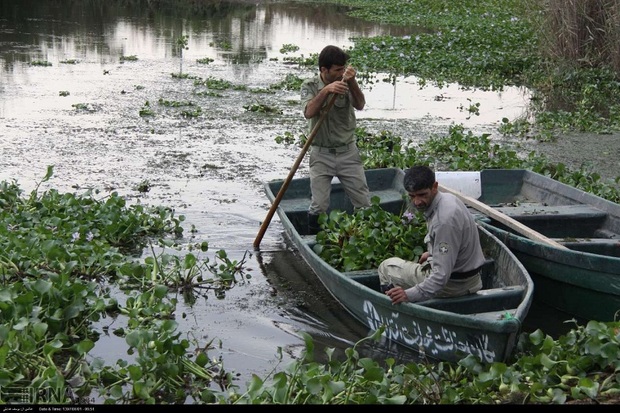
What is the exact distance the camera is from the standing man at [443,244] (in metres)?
5.75

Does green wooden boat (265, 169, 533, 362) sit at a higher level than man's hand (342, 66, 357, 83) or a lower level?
lower

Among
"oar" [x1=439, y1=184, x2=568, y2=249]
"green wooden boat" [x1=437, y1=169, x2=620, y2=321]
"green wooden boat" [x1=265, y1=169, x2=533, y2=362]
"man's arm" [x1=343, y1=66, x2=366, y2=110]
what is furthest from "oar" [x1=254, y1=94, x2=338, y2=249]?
"green wooden boat" [x1=437, y1=169, x2=620, y2=321]

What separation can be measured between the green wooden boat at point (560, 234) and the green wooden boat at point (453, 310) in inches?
16.8

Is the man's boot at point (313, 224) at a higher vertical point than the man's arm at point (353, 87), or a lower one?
lower

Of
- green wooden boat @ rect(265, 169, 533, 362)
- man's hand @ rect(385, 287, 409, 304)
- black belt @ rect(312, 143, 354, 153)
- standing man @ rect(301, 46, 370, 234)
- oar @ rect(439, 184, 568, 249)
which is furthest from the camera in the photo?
black belt @ rect(312, 143, 354, 153)

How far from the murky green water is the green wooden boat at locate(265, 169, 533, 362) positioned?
0.27 m

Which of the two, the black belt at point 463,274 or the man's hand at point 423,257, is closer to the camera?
the black belt at point 463,274

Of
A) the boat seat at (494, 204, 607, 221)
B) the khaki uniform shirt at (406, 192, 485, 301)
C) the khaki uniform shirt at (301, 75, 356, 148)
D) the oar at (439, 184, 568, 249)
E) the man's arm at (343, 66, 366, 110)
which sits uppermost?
the man's arm at (343, 66, 366, 110)

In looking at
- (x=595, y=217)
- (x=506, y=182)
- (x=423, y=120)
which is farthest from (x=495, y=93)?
(x=595, y=217)

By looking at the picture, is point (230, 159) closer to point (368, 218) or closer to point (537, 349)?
point (368, 218)

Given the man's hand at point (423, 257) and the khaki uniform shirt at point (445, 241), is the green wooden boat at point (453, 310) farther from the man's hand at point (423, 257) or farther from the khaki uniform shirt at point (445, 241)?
the man's hand at point (423, 257)

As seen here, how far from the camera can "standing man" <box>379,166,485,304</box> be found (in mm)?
5750

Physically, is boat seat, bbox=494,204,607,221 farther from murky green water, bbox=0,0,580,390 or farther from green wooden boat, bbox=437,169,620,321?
murky green water, bbox=0,0,580,390

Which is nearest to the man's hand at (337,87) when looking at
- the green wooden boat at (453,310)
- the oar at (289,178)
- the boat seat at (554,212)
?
the oar at (289,178)
